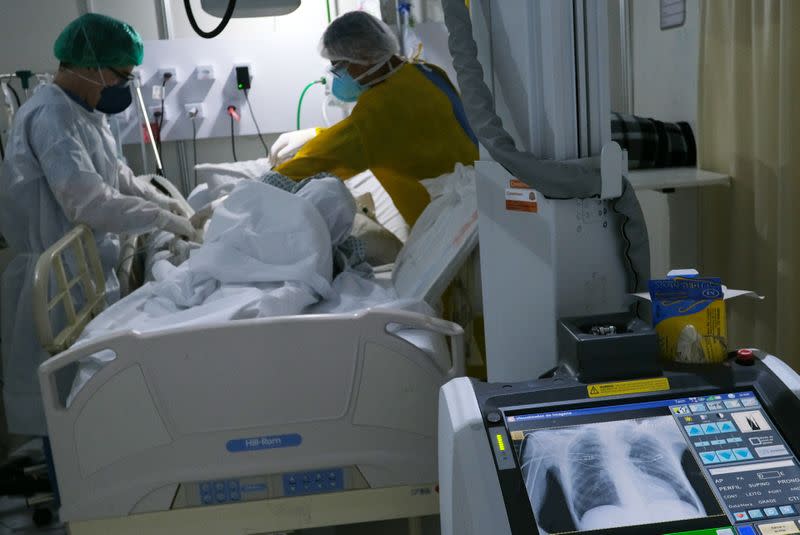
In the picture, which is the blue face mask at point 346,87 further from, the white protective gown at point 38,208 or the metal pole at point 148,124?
the metal pole at point 148,124

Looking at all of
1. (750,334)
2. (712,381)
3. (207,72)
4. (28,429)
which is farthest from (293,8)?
(207,72)

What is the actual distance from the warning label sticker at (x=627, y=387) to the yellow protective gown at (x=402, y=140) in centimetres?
182

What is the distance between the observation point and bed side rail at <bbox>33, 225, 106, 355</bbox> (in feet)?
6.95

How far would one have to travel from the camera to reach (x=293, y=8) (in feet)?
5.95

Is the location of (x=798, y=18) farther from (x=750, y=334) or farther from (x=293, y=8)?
(x=293, y=8)

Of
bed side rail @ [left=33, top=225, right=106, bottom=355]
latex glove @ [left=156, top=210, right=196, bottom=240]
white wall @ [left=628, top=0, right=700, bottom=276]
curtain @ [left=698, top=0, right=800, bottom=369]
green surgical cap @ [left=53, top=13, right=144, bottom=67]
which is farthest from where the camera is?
latex glove @ [left=156, top=210, right=196, bottom=240]

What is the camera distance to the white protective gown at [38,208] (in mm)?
2732

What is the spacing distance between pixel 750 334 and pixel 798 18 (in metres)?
0.83

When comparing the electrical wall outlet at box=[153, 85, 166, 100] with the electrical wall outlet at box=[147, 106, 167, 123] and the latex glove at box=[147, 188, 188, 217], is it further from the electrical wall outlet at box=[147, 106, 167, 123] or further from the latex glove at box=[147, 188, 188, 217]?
the latex glove at box=[147, 188, 188, 217]

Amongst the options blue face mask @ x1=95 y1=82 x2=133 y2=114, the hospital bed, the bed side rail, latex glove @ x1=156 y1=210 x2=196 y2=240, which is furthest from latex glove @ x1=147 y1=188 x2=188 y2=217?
the hospital bed

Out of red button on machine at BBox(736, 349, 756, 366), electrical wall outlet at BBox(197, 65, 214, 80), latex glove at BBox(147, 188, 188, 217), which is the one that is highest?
electrical wall outlet at BBox(197, 65, 214, 80)

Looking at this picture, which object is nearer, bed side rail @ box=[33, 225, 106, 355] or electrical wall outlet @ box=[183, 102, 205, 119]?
bed side rail @ box=[33, 225, 106, 355]

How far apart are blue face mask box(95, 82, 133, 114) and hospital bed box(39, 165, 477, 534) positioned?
1.56 meters

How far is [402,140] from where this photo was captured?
279 centimetres
